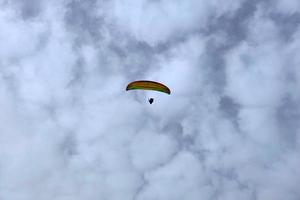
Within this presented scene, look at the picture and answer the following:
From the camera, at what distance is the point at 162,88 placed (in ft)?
192

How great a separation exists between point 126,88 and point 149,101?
645cm

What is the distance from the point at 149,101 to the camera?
6125cm

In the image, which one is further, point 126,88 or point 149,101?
point 149,101

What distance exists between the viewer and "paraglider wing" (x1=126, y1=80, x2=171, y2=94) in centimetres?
5790

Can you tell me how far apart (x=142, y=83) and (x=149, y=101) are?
4612 millimetres

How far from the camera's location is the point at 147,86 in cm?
5816

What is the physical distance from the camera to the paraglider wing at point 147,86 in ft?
190

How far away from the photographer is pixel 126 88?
187 ft

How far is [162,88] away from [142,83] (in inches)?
150

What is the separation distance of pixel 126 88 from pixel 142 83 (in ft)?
10.9
